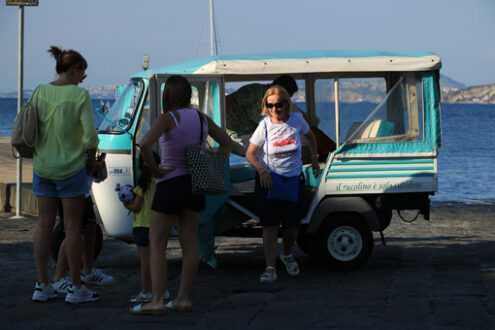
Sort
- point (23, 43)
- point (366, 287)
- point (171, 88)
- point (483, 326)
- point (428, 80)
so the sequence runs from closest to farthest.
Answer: point (483, 326) < point (171, 88) < point (366, 287) < point (428, 80) < point (23, 43)

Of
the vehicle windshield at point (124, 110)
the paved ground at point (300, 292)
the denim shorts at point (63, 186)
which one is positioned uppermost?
the vehicle windshield at point (124, 110)

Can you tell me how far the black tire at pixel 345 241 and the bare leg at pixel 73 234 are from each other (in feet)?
8.48

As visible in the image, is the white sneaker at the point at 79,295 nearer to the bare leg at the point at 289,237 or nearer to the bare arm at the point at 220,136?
the bare arm at the point at 220,136

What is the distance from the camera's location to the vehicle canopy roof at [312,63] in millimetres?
7707

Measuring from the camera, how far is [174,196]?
5695mm

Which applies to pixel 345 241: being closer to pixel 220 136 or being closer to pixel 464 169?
pixel 220 136

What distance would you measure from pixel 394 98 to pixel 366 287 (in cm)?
240

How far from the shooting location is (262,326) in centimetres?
549

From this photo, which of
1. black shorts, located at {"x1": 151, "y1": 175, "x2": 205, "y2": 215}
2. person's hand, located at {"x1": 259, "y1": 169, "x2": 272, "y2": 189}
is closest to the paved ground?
black shorts, located at {"x1": 151, "y1": 175, "x2": 205, "y2": 215}

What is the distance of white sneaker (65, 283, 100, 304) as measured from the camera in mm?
6203

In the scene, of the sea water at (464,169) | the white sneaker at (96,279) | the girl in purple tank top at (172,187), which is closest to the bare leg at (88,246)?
the white sneaker at (96,279)

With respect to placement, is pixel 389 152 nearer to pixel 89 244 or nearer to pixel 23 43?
pixel 89 244

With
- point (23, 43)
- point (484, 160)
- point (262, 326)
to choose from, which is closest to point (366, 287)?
point (262, 326)

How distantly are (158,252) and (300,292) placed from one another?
157 cm
